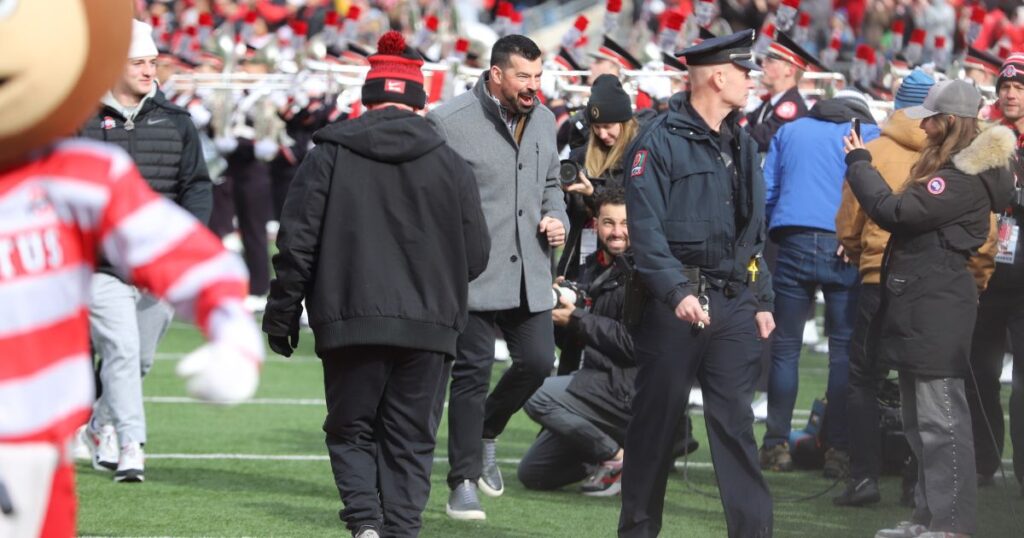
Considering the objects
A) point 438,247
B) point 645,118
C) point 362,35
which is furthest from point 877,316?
point 362,35

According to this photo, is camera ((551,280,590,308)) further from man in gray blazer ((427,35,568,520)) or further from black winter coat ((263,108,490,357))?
black winter coat ((263,108,490,357))

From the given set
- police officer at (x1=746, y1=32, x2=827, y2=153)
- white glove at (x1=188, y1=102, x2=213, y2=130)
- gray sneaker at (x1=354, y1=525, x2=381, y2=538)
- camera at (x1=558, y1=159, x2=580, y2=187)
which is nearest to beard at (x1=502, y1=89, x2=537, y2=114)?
camera at (x1=558, y1=159, x2=580, y2=187)

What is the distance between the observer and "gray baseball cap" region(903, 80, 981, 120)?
275 inches

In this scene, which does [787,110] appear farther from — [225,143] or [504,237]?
[225,143]

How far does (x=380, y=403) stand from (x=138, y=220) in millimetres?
3018

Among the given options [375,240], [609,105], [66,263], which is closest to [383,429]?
[375,240]

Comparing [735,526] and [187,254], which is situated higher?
[187,254]

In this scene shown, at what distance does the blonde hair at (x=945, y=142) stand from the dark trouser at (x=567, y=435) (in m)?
2.02

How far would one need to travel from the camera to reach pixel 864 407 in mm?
8250

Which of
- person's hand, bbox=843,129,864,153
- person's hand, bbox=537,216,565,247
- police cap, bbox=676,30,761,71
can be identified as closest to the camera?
police cap, bbox=676,30,761,71

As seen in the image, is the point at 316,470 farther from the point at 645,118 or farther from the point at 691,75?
the point at 691,75

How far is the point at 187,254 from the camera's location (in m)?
3.60

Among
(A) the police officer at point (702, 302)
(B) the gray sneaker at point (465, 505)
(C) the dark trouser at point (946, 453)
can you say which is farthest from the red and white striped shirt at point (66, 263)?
(B) the gray sneaker at point (465, 505)

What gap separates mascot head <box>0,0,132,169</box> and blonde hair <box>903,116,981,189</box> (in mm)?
4169
